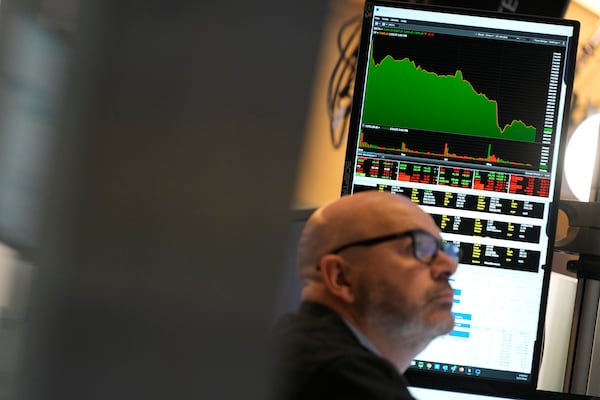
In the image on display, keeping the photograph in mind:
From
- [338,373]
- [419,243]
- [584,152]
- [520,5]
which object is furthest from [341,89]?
[338,373]

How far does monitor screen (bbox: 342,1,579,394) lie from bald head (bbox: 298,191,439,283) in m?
0.70

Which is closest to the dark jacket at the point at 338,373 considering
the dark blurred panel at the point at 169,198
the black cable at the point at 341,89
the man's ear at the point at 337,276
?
the man's ear at the point at 337,276

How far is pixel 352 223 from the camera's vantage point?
4.40ft

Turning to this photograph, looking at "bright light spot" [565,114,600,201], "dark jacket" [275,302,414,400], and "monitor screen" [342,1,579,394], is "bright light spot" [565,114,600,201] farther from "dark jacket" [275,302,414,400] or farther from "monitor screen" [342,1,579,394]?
"dark jacket" [275,302,414,400]

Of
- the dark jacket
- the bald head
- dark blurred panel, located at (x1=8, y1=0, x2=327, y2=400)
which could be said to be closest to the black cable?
the bald head

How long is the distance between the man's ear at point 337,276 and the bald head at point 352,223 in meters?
0.02

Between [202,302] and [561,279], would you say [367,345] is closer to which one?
[202,302]

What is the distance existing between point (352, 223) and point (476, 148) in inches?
32.6

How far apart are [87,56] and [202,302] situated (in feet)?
0.22

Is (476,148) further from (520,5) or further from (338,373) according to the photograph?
(520,5)

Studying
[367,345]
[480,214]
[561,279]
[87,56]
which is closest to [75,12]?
[87,56]

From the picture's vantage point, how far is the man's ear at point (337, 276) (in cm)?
132

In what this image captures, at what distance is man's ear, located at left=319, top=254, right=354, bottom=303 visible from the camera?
132 centimetres

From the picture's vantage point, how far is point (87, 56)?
20cm
